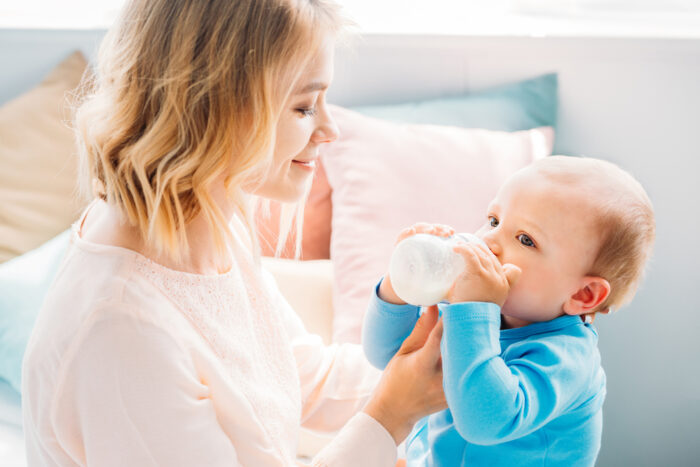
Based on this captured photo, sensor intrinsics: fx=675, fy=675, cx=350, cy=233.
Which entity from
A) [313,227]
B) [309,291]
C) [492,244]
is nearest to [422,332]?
[492,244]

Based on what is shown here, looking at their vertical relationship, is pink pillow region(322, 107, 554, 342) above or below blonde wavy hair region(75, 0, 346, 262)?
below

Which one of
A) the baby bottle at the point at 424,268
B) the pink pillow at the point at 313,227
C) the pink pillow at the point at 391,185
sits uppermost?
the baby bottle at the point at 424,268

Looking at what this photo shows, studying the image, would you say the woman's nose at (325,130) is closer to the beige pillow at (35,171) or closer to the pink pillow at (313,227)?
the pink pillow at (313,227)

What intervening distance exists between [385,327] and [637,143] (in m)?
0.99

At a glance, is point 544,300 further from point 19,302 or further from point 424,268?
point 19,302

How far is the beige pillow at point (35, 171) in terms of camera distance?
1795 mm

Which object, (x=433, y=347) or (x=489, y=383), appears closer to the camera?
(x=489, y=383)

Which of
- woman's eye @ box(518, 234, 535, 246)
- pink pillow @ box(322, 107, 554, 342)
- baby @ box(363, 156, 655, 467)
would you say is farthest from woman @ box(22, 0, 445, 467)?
pink pillow @ box(322, 107, 554, 342)

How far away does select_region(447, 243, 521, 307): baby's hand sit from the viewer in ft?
2.89

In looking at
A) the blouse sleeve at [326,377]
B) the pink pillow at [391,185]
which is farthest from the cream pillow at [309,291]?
the blouse sleeve at [326,377]

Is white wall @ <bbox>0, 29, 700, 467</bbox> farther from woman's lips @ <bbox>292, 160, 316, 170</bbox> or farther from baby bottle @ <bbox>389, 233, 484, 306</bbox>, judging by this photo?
baby bottle @ <bbox>389, 233, 484, 306</bbox>

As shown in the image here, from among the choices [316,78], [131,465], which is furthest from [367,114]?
[131,465]

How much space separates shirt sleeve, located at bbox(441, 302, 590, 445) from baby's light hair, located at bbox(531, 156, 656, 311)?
0.55 ft

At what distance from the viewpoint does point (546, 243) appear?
0.96 meters
